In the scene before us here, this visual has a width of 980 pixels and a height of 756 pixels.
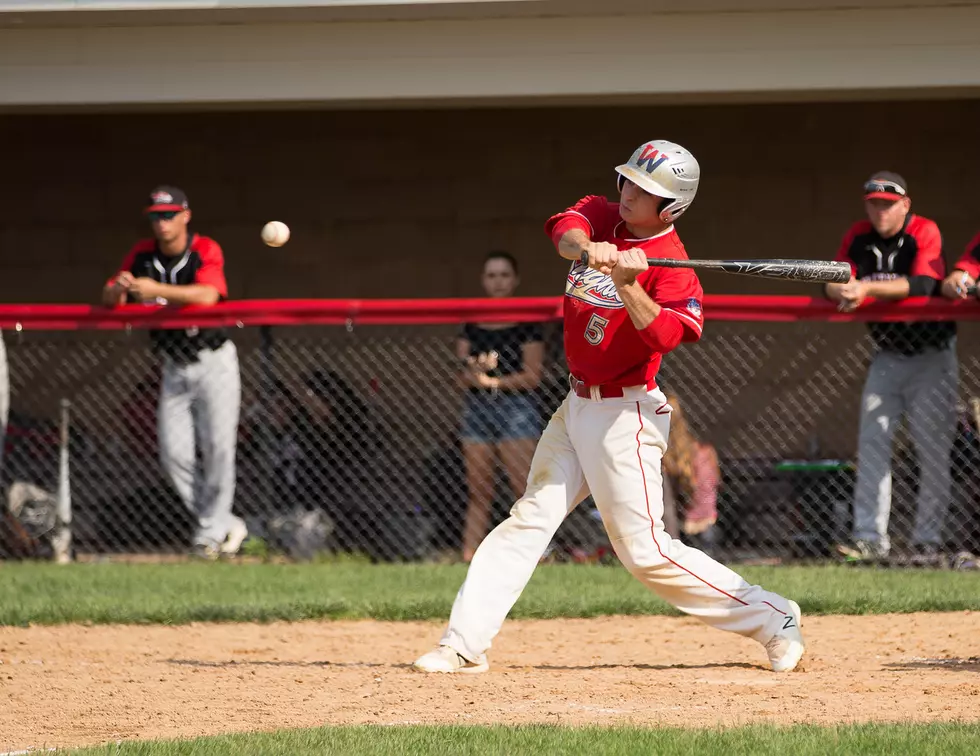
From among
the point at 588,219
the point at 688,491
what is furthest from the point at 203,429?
the point at 588,219

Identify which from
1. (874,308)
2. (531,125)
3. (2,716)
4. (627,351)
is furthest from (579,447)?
(531,125)

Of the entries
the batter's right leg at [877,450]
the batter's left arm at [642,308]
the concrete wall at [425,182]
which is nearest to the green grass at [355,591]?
the batter's right leg at [877,450]

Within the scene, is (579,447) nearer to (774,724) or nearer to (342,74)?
(774,724)

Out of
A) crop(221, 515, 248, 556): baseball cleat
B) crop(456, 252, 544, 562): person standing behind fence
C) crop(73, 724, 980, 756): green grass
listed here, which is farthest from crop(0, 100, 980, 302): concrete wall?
crop(73, 724, 980, 756): green grass

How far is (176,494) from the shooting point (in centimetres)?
827

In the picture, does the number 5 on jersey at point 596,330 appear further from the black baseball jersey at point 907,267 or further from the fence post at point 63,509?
the fence post at point 63,509

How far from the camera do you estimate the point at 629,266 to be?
4.64 m

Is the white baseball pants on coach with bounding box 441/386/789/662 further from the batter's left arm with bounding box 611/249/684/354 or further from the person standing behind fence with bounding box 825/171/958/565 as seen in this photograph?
the person standing behind fence with bounding box 825/171/958/565

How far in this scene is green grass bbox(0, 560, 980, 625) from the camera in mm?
6551

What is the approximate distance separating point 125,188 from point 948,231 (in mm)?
6016

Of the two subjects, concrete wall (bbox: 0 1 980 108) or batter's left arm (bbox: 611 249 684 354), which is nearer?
batter's left arm (bbox: 611 249 684 354)

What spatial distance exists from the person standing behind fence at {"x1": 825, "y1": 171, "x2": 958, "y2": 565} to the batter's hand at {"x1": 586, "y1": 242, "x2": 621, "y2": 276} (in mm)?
2894

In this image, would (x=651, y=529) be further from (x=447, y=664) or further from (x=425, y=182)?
(x=425, y=182)

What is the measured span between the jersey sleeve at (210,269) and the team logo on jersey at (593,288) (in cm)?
347
